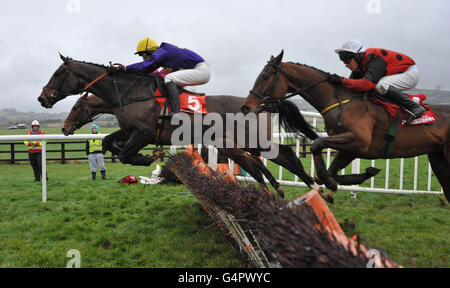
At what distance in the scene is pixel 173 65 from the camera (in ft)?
14.0

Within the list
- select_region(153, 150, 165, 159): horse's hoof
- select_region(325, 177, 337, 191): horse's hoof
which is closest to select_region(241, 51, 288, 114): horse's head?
select_region(325, 177, 337, 191): horse's hoof

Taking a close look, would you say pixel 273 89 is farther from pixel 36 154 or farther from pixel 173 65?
pixel 36 154

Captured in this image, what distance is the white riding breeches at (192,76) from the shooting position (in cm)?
410

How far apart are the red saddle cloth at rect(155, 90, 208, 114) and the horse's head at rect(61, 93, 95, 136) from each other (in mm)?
1408

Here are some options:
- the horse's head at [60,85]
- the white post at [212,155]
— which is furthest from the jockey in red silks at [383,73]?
the horse's head at [60,85]

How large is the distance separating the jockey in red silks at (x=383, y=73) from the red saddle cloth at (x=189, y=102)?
57.7 inches

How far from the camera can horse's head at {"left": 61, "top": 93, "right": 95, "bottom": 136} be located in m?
4.92

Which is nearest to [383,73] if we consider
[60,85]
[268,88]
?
[268,88]

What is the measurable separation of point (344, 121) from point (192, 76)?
1.84m

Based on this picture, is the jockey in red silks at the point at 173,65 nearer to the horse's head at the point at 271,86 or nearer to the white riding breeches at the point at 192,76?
the white riding breeches at the point at 192,76

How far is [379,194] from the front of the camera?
5719 mm
